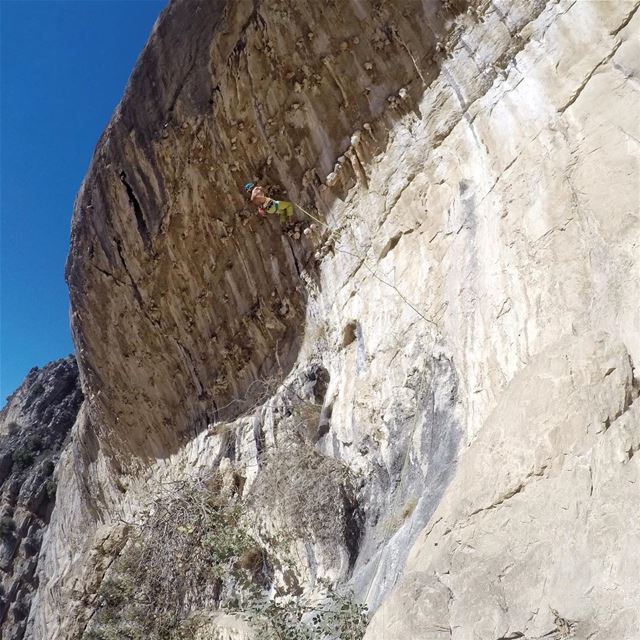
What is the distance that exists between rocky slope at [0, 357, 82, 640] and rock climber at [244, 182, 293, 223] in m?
19.2

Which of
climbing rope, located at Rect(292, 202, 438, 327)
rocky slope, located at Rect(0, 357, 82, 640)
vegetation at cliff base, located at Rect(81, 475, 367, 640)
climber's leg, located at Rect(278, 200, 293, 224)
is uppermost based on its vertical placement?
rocky slope, located at Rect(0, 357, 82, 640)

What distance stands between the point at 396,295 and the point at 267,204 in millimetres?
2515

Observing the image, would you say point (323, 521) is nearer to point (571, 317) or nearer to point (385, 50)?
point (571, 317)

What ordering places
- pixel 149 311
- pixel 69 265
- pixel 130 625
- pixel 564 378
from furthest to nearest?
pixel 69 265 < pixel 149 311 < pixel 130 625 < pixel 564 378

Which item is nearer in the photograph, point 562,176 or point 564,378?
point 564,378

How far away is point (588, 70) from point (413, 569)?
3770mm

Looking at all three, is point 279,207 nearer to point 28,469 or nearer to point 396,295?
point 396,295

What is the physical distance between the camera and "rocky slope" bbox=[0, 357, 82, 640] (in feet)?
73.0

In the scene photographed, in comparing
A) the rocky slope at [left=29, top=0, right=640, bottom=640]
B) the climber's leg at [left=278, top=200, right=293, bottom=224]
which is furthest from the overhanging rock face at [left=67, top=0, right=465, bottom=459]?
the climber's leg at [left=278, top=200, right=293, bottom=224]

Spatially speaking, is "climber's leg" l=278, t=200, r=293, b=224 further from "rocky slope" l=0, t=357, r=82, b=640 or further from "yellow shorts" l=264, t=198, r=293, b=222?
"rocky slope" l=0, t=357, r=82, b=640

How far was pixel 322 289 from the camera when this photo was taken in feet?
24.8

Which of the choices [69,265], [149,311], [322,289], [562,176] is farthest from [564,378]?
[69,265]

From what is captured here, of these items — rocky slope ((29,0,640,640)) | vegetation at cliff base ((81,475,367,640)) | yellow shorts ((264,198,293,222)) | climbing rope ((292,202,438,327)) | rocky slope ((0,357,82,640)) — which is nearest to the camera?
rocky slope ((29,0,640,640))

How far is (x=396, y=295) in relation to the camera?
6043mm
